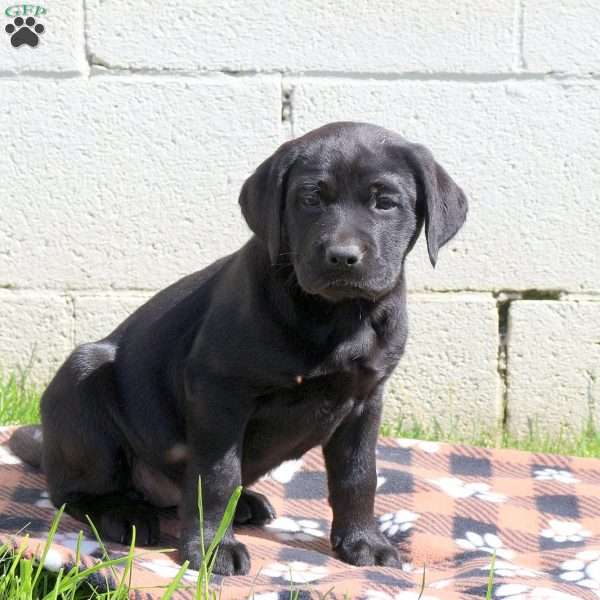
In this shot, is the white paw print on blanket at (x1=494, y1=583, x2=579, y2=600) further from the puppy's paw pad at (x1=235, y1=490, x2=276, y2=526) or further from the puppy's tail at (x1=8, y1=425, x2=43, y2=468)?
the puppy's tail at (x1=8, y1=425, x2=43, y2=468)

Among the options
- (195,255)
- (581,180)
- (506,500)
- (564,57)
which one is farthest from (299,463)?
(564,57)

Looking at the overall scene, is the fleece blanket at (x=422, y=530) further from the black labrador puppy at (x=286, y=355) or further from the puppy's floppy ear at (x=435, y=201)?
the puppy's floppy ear at (x=435, y=201)

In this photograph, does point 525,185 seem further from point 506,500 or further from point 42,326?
point 42,326

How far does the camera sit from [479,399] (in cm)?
468

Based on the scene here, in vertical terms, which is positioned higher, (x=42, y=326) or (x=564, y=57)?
(x=564, y=57)

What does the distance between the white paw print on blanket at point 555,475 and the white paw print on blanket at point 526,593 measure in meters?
1.30

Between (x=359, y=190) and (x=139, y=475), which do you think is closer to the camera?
(x=359, y=190)

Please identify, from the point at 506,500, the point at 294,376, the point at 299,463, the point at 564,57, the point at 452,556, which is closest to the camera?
the point at 294,376

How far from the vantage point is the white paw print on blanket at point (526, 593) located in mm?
2652

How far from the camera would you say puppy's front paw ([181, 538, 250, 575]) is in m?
2.87

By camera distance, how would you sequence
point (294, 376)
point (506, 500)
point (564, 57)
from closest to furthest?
point (294, 376) < point (506, 500) < point (564, 57)

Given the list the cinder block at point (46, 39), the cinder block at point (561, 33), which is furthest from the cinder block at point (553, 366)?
the cinder block at point (46, 39)

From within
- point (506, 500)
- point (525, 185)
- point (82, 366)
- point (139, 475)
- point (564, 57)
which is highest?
point (564, 57)

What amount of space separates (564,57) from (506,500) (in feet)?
6.41
